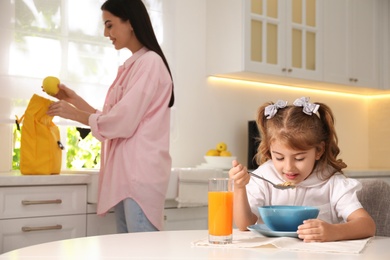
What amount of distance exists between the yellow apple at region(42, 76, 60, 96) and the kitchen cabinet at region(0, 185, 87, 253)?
42 centimetres

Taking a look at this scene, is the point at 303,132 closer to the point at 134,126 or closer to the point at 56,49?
the point at 134,126

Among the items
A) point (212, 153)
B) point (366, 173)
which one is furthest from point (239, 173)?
point (366, 173)

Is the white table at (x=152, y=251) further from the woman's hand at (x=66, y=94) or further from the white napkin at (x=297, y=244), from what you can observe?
the woman's hand at (x=66, y=94)

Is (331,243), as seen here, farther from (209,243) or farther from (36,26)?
(36,26)

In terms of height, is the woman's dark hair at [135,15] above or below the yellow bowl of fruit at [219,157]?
above

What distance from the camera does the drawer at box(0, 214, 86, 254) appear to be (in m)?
2.50

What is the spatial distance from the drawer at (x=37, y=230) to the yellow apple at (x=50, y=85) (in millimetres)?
547

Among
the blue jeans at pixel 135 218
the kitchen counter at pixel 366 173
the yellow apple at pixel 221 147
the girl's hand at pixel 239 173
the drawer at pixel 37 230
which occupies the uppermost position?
the yellow apple at pixel 221 147

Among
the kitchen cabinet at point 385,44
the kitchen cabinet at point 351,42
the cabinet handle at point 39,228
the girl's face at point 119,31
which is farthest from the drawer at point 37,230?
the kitchen cabinet at point 385,44

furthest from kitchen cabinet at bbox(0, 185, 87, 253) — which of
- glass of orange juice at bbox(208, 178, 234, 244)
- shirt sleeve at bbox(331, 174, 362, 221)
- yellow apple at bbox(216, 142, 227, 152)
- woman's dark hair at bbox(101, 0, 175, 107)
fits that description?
glass of orange juice at bbox(208, 178, 234, 244)

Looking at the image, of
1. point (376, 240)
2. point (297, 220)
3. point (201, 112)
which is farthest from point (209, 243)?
point (201, 112)

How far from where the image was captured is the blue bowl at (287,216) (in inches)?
56.2

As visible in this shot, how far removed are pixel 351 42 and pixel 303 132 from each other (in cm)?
278

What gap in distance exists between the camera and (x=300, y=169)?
68.1 inches
